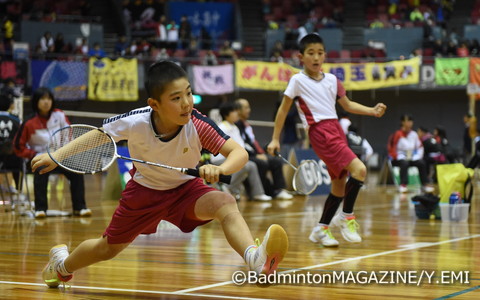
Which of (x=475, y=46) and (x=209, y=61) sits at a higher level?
(x=475, y=46)

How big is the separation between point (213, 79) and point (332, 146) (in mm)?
18476

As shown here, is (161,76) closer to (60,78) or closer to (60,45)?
(60,78)

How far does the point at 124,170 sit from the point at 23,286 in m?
8.39

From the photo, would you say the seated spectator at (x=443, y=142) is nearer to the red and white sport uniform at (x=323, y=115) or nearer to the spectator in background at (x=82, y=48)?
the spectator in background at (x=82, y=48)

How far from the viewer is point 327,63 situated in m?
25.1

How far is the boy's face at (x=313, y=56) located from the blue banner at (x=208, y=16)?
25805 millimetres

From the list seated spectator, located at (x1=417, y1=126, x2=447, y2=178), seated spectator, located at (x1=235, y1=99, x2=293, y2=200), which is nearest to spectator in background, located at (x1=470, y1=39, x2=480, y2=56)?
seated spectator, located at (x1=417, y1=126, x2=447, y2=178)

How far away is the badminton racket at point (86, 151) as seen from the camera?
4418mm

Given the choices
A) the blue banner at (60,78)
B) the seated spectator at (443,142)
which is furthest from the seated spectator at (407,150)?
the blue banner at (60,78)

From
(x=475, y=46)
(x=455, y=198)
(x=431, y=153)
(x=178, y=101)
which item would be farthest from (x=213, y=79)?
(x=178, y=101)

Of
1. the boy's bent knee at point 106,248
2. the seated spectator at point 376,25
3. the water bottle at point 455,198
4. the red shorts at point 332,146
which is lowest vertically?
the water bottle at point 455,198

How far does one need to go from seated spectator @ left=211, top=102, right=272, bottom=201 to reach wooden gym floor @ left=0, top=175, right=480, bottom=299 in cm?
356

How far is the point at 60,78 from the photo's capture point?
891 inches

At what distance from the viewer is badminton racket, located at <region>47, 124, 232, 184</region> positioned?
442cm
